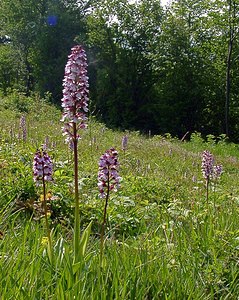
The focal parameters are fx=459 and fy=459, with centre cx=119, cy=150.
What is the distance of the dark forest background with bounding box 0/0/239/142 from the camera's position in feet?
92.4

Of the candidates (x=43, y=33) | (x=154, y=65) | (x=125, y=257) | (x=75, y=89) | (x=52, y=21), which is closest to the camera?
(x=75, y=89)

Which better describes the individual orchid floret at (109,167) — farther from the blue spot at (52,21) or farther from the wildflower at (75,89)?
the blue spot at (52,21)

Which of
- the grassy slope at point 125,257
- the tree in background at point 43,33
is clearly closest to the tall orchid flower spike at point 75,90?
the grassy slope at point 125,257

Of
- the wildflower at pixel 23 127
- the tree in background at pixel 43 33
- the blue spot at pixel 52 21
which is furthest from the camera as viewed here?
the blue spot at pixel 52 21

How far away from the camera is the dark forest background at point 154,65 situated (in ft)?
92.4

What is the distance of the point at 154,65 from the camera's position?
28641 millimetres

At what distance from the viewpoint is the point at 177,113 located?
2861 cm

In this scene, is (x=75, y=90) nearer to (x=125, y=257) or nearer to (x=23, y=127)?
(x=125, y=257)

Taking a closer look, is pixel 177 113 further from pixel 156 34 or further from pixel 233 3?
pixel 233 3

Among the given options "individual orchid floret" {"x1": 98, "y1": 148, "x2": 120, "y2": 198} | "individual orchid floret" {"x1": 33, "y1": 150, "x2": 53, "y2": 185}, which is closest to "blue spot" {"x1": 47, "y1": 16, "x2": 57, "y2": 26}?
"individual orchid floret" {"x1": 33, "y1": 150, "x2": 53, "y2": 185}

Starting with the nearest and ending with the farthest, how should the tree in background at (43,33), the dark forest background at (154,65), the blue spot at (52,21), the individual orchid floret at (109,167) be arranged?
the individual orchid floret at (109,167) < the dark forest background at (154,65) < the tree in background at (43,33) < the blue spot at (52,21)

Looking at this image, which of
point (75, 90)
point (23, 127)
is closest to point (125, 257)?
point (75, 90)

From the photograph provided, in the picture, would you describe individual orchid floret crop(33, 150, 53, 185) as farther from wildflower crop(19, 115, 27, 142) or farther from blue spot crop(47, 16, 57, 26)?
blue spot crop(47, 16, 57, 26)

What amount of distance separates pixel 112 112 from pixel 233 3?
30.7 feet
